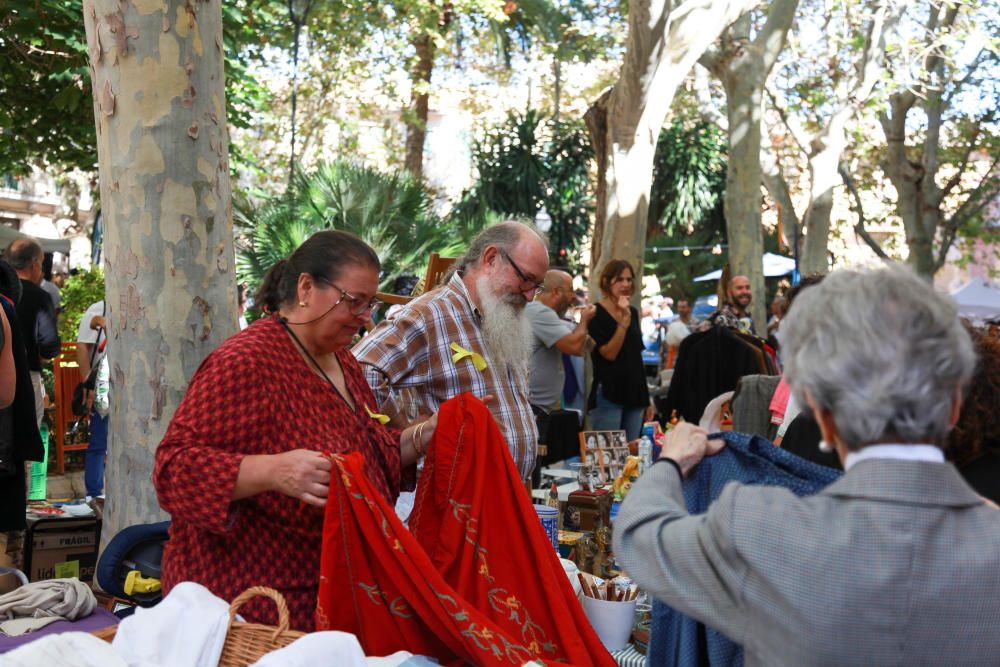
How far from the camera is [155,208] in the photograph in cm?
409

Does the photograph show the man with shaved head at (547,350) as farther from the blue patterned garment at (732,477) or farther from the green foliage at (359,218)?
the green foliage at (359,218)

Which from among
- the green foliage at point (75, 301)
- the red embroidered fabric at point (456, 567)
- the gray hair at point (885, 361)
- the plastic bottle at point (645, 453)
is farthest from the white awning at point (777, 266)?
the gray hair at point (885, 361)

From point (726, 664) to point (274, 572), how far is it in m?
1.20

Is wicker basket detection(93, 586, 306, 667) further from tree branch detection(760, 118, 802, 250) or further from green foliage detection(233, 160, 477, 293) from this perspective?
tree branch detection(760, 118, 802, 250)

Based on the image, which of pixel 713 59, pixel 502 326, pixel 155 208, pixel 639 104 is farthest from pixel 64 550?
pixel 713 59

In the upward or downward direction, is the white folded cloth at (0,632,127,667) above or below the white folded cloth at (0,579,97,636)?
above

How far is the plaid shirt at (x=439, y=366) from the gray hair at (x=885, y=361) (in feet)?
7.87

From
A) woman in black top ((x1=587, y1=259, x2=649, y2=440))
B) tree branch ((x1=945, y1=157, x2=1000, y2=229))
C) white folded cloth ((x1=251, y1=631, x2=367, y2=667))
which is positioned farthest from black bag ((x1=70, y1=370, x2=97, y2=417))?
tree branch ((x1=945, y1=157, x2=1000, y2=229))

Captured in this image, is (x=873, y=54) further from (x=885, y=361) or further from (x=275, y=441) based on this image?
(x=885, y=361)

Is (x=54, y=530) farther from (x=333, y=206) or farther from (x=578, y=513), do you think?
(x=333, y=206)

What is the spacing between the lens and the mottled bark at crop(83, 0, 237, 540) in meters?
4.04

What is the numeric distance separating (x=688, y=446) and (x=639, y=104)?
896cm

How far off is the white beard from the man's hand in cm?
204

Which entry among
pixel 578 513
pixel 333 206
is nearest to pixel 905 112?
pixel 333 206
